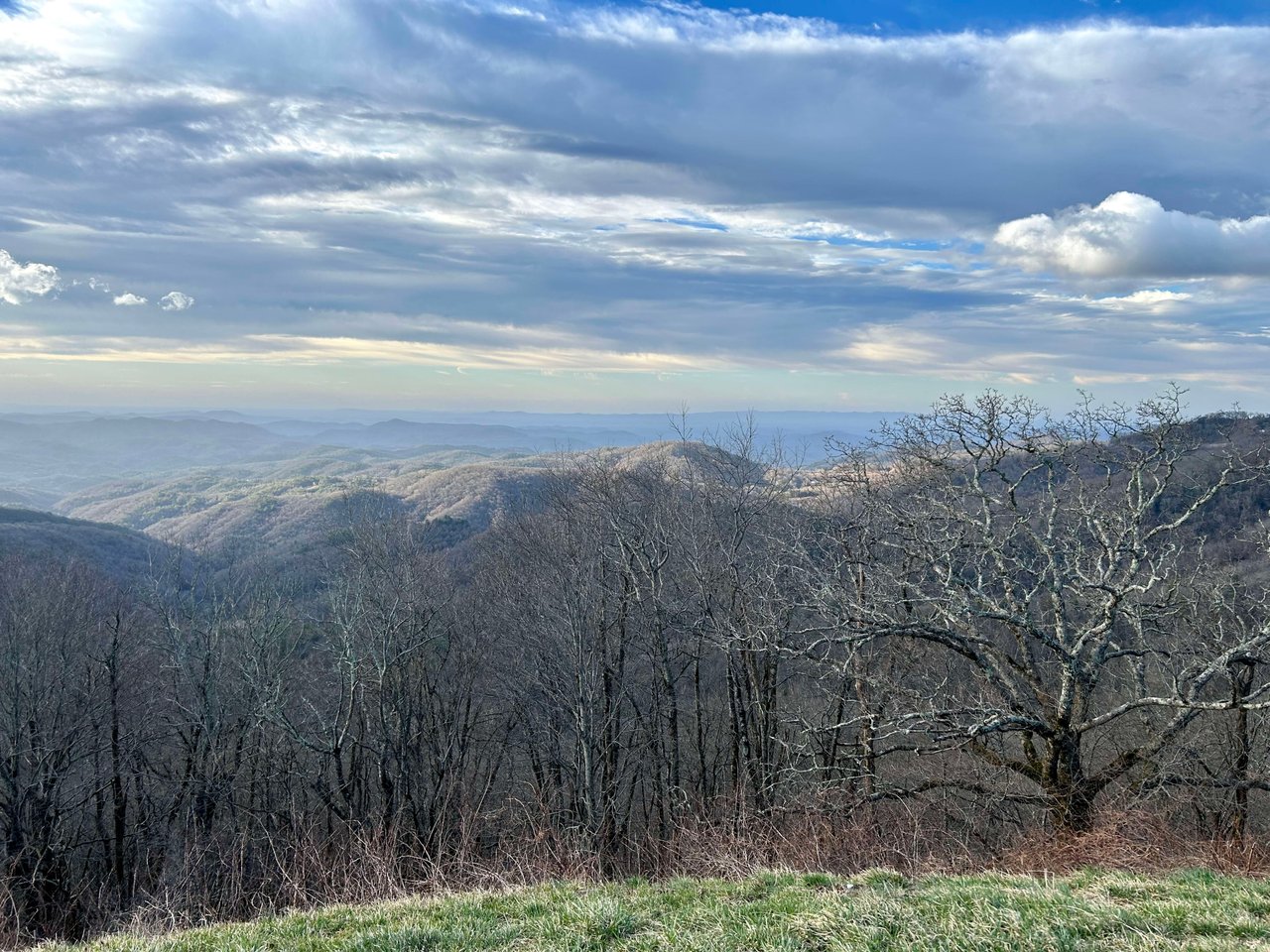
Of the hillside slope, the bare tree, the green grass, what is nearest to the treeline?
the bare tree

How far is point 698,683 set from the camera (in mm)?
25328

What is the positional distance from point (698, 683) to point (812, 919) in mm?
20125

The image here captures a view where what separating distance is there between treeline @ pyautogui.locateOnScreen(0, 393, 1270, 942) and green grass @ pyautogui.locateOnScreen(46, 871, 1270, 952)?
2542 millimetres

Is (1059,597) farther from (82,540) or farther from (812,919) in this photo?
(82,540)

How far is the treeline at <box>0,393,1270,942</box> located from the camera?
1099 cm

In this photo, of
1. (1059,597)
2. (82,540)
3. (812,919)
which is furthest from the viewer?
(82,540)

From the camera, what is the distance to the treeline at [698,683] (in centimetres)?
1099

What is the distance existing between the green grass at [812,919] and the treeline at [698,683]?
8.34ft

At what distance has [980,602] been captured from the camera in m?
11.6

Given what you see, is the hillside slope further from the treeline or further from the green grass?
the green grass

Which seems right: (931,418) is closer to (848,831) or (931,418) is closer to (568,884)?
(848,831)

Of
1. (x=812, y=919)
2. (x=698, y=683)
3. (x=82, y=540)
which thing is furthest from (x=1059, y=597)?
(x=82, y=540)

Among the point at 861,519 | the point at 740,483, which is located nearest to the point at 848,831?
the point at 861,519

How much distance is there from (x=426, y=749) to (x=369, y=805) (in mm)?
2679
